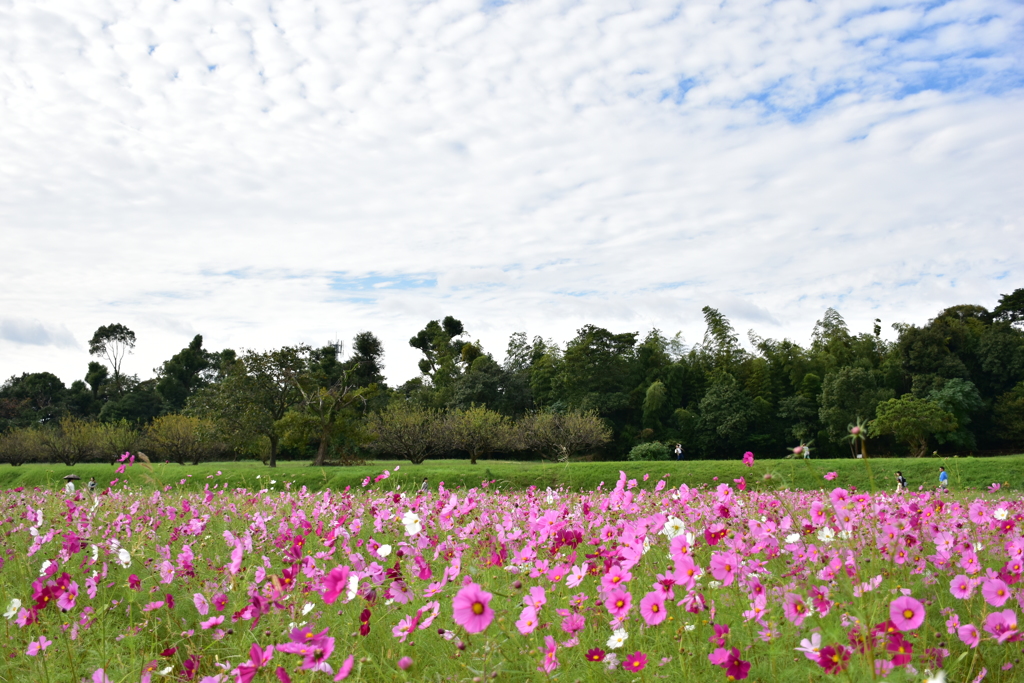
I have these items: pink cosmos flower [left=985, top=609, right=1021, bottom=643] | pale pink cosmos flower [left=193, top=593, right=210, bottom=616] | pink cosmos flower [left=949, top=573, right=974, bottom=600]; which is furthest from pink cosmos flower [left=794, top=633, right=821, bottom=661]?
pale pink cosmos flower [left=193, top=593, right=210, bottom=616]

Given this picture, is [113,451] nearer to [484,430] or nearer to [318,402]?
[318,402]

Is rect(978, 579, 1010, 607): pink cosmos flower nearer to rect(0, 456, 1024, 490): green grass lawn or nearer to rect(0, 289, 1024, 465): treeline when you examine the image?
rect(0, 456, 1024, 490): green grass lawn

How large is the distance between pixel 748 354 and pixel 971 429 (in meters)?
10.4

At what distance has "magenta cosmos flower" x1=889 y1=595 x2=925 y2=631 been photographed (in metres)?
1.58

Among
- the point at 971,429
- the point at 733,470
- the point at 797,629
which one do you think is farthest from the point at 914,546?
the point at 971,429

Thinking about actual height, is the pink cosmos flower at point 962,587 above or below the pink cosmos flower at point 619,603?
below

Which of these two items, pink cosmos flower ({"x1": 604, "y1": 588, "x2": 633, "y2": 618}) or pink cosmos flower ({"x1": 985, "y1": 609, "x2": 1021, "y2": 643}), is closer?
pink cosmos flower ({"x1": 985, "y1": 609, "x2": 1021, "y2": 643})

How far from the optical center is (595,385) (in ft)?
111

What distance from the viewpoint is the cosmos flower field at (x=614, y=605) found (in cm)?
182

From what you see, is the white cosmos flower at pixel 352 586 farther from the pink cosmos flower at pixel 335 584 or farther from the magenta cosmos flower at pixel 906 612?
the magenta cosmos flower at pixel 906 612

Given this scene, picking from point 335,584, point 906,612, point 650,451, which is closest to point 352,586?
point 335,584

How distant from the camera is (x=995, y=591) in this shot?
2.08 meters

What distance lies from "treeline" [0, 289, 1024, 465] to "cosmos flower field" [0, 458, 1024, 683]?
18.8 metres

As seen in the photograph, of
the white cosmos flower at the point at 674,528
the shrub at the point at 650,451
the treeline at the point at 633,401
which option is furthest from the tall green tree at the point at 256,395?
the white cosmos flower at the point at 674,528
